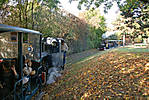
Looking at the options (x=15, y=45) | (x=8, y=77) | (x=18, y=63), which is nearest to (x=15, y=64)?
(x=18, y=63)

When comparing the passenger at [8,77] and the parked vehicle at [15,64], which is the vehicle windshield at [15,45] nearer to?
the parked vehicle at [15,64]

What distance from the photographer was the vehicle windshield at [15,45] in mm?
3982

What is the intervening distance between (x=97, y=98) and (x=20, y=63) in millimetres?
2659

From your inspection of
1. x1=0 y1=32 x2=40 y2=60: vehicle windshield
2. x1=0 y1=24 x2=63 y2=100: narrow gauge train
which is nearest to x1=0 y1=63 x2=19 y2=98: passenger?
x1=0 y1=24 x2=63 y2=100: narrow gauge train

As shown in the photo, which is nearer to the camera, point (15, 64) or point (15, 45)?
point (15, 64)

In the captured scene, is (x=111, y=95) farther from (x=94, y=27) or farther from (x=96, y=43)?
(x=96, y=43)

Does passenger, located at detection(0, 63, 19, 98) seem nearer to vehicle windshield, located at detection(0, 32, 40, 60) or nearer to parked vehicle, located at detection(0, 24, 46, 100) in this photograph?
parked vehicle, located at detection(0, 24, 46, 100)

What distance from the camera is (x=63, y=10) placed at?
1705 cm

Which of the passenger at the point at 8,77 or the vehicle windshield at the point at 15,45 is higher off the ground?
the vehicle windshield at the point at 15,45

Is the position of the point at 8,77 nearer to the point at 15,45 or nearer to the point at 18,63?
the point at 18,63

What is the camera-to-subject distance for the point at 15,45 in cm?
409

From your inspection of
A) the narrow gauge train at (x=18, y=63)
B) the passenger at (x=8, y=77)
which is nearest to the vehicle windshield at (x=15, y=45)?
the narrow gauge train at (x=18, y=63)

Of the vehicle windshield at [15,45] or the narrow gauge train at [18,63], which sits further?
the vehicle windshield at [15,45]

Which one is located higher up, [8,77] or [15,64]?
[15,64]
